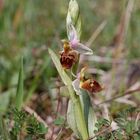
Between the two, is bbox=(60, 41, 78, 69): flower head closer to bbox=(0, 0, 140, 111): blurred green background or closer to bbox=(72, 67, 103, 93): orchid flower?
bbox=(72, 67, 103, 93): orchid flower

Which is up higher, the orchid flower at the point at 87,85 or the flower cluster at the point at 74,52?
the flower cluster at the point at 74,52

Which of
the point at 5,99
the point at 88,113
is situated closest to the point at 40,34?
the point at 5,99

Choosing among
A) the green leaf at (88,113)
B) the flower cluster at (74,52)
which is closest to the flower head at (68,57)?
the flower cluster at (74,52)

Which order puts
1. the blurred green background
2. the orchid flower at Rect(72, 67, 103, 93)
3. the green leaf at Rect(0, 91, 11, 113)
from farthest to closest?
the blurred green background < the green leaf at Rect(0, 91, 11, 113) < the orchid flower at Rect(72, 67, 103, 93)

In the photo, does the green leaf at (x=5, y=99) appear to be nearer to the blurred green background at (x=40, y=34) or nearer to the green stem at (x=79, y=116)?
the blurred green background at (x=40, y=34)

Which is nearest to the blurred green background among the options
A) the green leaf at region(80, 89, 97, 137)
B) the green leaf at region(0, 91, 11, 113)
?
the green leaf at region(0, 91, 11, 113)

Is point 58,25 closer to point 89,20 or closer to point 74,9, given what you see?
point 89,20

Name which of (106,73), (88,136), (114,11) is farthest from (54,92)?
(114,11)

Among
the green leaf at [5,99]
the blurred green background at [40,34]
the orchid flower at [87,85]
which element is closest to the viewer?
the orchid flower at [87,85]

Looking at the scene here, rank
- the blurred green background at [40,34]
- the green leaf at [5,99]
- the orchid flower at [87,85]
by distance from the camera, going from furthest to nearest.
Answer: the blurred green background at [40,34] → the green leaf at [5,99] → the orchid flower at [87,85]
